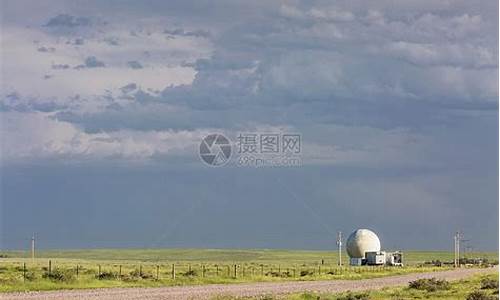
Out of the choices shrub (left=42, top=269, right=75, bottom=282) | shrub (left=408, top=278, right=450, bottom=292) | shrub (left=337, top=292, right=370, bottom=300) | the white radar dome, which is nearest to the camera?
shrub (left=337, top=292, right=370, bottom=300)

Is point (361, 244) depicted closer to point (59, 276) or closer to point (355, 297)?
point (59, 276)

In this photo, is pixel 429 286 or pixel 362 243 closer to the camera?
pixel 429 286

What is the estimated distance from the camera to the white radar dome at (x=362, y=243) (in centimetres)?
11606

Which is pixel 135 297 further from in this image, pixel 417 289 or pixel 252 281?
pixel 252 281

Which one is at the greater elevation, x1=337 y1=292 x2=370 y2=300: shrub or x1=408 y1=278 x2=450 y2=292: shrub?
x1=337 y1=292 x2=370 y2=300: shrub

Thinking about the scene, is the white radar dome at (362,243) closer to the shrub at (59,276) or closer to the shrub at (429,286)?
the shrub at (429,286)

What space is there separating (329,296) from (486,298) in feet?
24.6

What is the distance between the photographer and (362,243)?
11612cm

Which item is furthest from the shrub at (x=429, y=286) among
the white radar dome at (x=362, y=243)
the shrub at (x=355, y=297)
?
the white radar dome at (x=362, y=243)

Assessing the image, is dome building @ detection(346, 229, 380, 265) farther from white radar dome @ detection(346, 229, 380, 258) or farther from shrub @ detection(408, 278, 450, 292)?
shrub @ detection(408, 278, 450, 292)

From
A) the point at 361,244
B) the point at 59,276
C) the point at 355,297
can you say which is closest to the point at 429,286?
the point at 355,297

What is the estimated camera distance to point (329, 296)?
41.4 meters

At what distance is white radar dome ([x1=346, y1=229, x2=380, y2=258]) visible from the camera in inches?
4569

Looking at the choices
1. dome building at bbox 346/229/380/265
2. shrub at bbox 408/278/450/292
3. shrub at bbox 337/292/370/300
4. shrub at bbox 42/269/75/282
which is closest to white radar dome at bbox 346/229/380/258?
dome building at bbox 346/229/380/265
